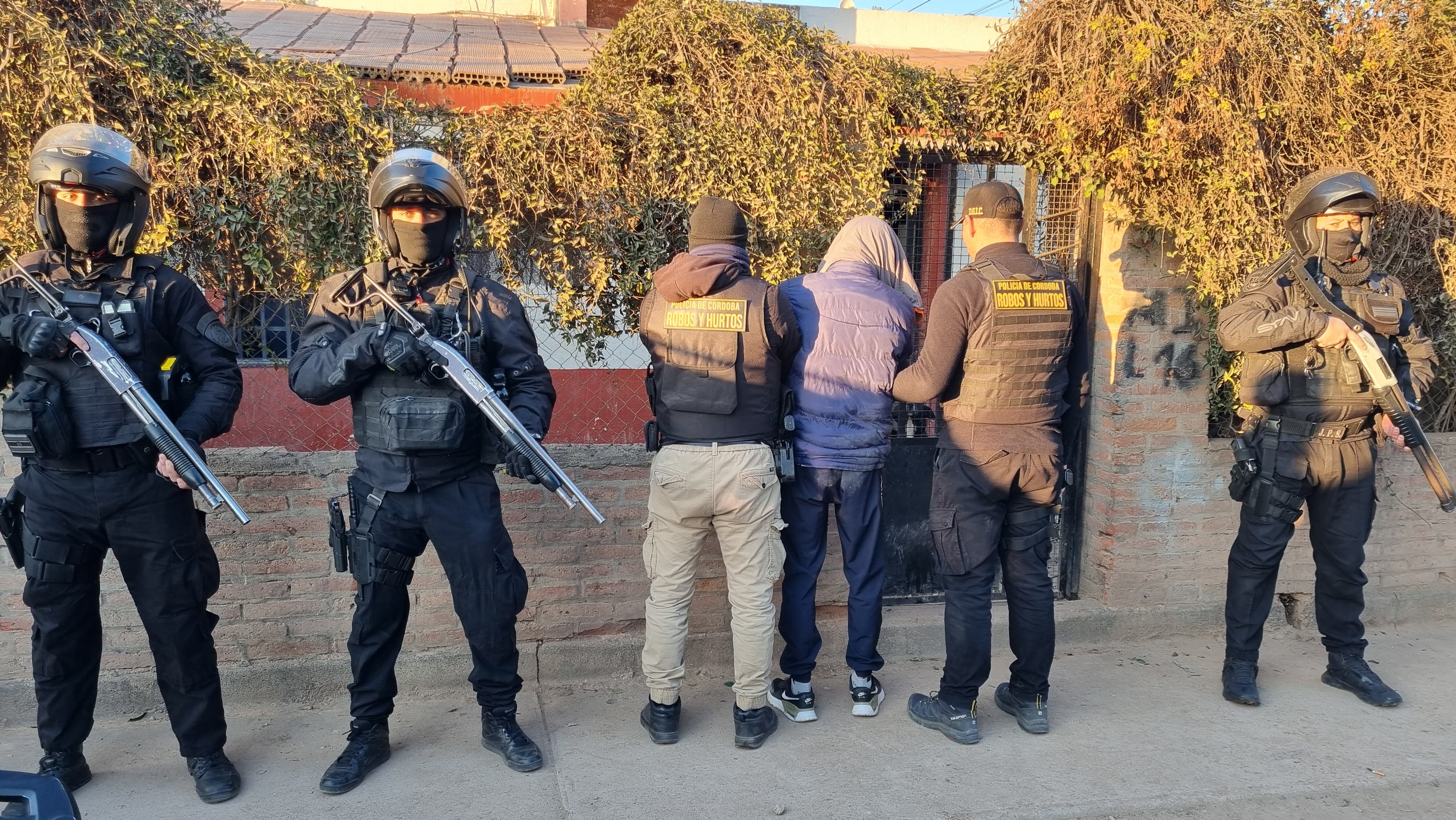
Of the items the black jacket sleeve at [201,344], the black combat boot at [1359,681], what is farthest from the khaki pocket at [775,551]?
the black combat boot at [1359,681]

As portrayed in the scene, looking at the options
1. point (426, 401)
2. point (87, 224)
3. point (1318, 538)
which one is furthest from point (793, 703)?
point (87, 224)

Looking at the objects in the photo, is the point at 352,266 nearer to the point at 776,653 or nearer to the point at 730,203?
the point at 730,203

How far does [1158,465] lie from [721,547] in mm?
2393

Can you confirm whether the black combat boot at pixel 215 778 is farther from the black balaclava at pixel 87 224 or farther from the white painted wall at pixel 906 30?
the white painted wall at pixel 906 30

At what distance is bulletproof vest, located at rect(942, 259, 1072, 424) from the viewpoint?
3.52 meters

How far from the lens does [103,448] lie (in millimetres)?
3068

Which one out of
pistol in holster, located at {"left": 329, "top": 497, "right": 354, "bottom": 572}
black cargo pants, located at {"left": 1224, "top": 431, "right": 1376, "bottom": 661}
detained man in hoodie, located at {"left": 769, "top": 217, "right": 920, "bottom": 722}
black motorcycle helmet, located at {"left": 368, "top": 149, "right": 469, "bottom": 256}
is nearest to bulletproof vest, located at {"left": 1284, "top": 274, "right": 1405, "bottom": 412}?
black cargo pants, located at {"left": 1224, "top": 431, "right": 1376, "bottom": 661}

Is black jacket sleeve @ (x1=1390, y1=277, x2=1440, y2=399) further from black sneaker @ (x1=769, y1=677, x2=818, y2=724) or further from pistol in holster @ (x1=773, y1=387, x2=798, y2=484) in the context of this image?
black sneaker @ (x1=769, y1=677, x2=818, y2=724)

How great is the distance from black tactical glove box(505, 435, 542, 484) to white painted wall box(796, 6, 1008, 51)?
765 centimetres

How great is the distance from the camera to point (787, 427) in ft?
12.1

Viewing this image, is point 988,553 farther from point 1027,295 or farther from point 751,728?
point 751,728

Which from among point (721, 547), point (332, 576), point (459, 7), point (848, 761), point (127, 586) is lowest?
point (848, 761)

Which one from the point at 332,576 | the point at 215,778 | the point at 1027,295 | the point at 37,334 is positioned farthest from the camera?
the point at 332,576

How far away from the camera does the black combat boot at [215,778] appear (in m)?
3.23
